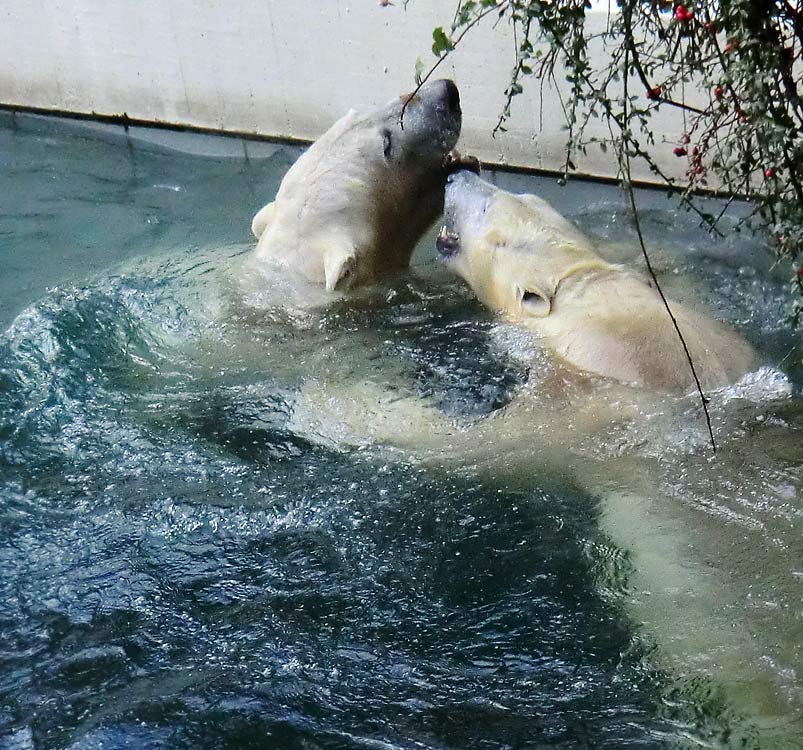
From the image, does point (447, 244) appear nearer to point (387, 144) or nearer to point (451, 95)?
point (387, 144)

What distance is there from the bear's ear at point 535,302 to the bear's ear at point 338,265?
79 cm

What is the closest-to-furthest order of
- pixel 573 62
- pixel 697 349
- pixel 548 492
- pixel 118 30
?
1. pixel 573 62
2. pixel 548 492
3. pixel 697 349
4. pixel 118 30

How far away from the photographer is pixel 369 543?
10.7 feet

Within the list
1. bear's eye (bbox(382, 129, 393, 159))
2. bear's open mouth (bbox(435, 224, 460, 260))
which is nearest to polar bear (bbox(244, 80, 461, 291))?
bear's eye (bbox(382, 129, 393, 159))

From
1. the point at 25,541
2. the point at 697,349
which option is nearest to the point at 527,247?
the point at 697,349

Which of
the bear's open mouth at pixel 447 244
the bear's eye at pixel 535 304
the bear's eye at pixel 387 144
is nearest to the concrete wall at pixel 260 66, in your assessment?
the bear's eye at pixel 387 144

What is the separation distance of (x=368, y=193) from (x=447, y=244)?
0.43m

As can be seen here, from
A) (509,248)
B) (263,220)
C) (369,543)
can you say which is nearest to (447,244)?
(509,248)

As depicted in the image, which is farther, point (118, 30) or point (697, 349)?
point (118, 30)

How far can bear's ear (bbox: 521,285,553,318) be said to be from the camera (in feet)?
13.6

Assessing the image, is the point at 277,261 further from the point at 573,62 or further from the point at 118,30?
the point at 118,30

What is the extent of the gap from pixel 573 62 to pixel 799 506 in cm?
147

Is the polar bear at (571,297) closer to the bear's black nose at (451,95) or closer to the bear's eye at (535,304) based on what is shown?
the bear's eye at (535,304)

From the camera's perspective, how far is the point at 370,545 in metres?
3.24
